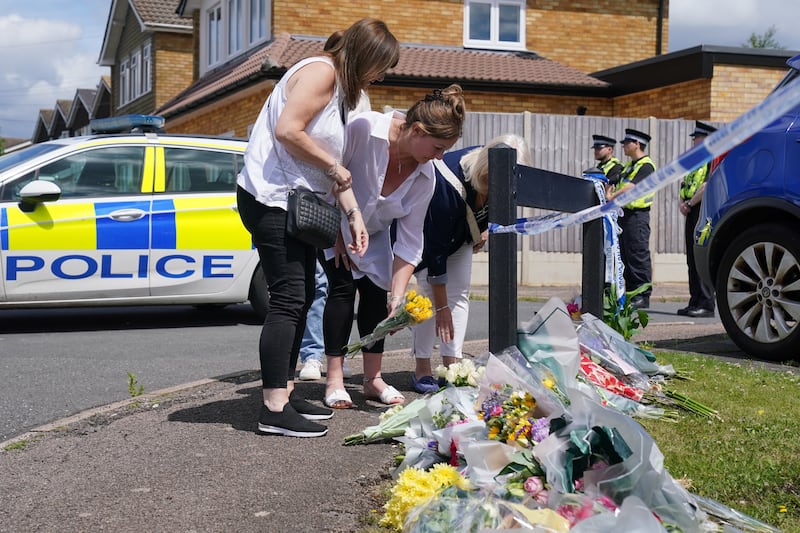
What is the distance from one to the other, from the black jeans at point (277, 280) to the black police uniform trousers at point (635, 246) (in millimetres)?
7485

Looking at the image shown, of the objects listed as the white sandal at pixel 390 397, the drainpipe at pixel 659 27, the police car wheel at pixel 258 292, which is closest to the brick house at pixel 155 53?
the drainpipe at pixel 659 27

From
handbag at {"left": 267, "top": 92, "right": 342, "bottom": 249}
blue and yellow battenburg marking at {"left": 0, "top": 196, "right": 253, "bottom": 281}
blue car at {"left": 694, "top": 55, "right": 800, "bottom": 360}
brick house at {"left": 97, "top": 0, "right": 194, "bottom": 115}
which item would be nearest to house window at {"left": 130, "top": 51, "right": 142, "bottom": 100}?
brick house at {"left": 97, "top": 0, "right": 194, "bottom": 115}

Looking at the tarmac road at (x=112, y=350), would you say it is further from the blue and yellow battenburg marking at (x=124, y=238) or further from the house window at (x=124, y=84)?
the house window at (x=124, y=84)

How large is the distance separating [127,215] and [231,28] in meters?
16.2

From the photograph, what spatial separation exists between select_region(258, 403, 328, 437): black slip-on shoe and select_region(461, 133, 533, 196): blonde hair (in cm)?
151

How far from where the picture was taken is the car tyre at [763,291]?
6.47 meters

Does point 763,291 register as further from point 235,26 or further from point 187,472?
point 235,26

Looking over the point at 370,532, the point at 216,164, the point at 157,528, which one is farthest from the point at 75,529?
the point at 216,164

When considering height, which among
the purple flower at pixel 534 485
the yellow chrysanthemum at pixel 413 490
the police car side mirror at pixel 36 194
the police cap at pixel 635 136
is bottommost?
the yellow chrysanthemum at pixel 413 490

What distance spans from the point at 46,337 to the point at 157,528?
569 cm

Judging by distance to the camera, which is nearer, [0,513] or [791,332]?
[0,513]

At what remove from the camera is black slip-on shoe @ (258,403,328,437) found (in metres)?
4.36

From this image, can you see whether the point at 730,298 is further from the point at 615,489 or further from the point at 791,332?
the point at 615,489

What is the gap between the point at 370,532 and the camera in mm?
3102
